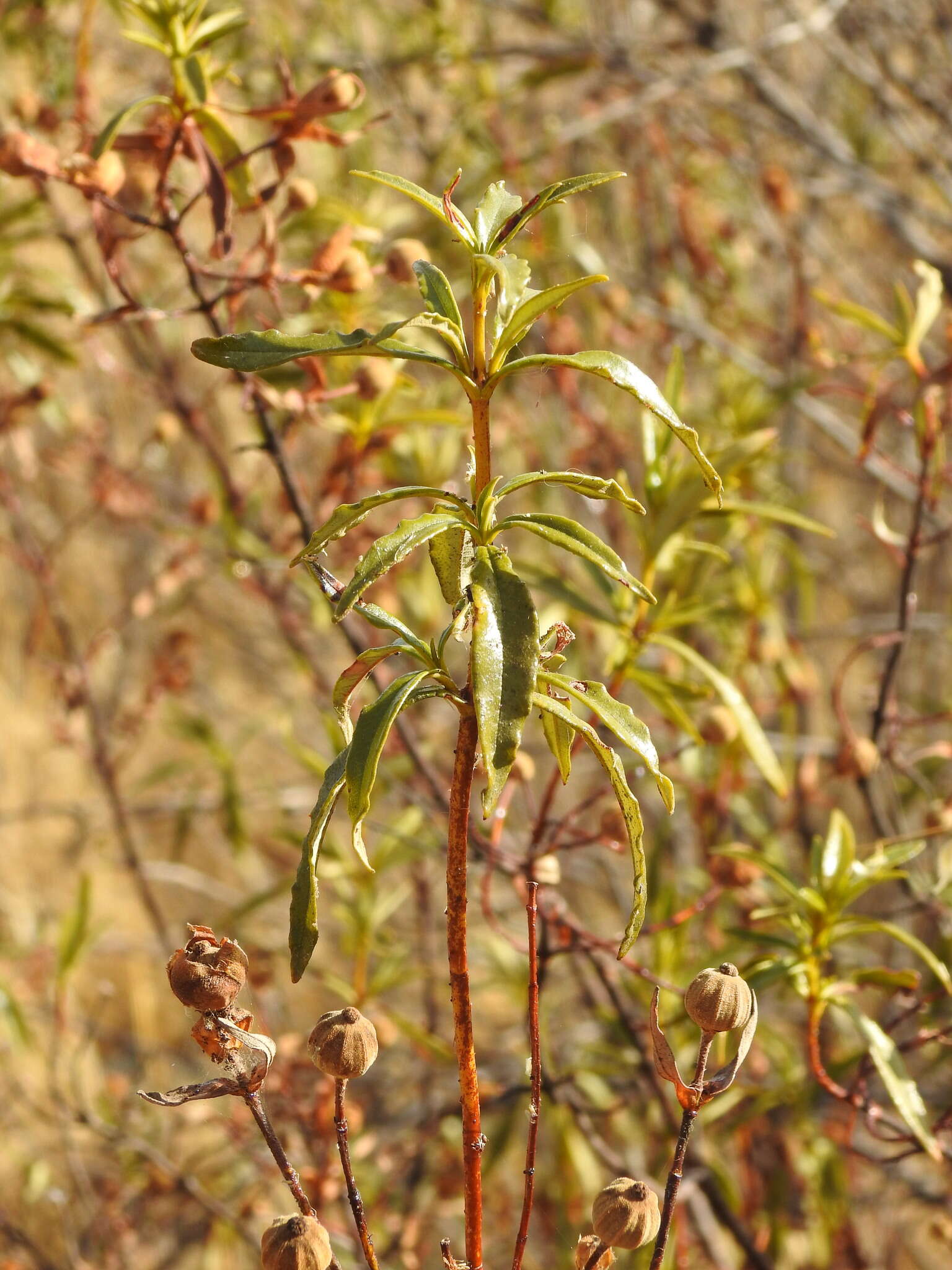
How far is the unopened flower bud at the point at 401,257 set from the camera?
3.71 feet

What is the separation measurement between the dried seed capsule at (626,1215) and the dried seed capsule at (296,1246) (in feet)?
0.48

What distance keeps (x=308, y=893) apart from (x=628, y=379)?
32 centimetres

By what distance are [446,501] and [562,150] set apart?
255cm

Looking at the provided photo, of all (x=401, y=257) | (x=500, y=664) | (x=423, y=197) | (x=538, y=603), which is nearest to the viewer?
Answer: (x=500, y=664)

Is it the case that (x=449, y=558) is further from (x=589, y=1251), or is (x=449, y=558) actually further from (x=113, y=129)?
(x=113, y=129)

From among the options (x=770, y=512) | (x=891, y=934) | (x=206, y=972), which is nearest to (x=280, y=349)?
(x=206, y=972)

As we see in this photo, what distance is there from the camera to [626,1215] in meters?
0.63

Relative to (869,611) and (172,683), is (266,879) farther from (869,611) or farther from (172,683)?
(869,611)

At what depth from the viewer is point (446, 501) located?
68 cm

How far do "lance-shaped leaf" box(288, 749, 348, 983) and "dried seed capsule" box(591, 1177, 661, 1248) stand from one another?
0.21 m

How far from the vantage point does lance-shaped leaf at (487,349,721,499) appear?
601 mm

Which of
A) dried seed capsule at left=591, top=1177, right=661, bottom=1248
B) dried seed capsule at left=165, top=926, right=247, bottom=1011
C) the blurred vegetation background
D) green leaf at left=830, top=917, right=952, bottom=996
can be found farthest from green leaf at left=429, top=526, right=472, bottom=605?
green leaf at left=830, top=917, right=952, bottom=996

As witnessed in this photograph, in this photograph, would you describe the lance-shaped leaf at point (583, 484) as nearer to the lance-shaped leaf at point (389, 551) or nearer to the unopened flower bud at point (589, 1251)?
the lance-shaped leaf at point (389, 551)

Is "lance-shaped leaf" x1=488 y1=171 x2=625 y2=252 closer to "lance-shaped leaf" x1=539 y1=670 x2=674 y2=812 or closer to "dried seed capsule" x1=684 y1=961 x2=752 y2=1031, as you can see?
"lance-shaped leaf" x1=539 y1=670 x2=674 y2=812
